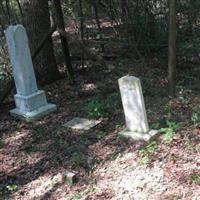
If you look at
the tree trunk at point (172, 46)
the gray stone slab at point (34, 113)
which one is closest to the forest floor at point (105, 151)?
the gray stone slab at point (34, 113)

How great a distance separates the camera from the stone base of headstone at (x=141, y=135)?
18.8 ft

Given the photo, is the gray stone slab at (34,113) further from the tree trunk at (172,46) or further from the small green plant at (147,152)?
the small green plant at (147,152)

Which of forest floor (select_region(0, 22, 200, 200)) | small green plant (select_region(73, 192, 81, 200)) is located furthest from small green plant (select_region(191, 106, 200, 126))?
small green plant (select_region(73, 192, 81, 200))

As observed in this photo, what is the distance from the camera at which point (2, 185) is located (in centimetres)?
554

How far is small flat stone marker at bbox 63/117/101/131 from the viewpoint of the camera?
6.66m

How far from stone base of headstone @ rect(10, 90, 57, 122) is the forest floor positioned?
144 millimetres

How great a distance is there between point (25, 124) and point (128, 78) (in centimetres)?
255

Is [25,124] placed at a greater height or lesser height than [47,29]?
lesser

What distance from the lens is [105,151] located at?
5828 millimetres

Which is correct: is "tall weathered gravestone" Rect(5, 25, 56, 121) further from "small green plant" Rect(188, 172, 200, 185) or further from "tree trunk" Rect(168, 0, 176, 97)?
"small green plant" Rect(188, 172, 200, 185)

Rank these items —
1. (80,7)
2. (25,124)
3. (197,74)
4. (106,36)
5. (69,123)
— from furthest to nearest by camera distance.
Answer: (106,36) < (80,7) < (197,74) < (25,124) < (69,123)

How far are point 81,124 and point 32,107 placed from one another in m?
1.32

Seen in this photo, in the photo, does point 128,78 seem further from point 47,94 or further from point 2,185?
point 47,94

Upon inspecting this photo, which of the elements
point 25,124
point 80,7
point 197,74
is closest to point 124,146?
point 25,124
